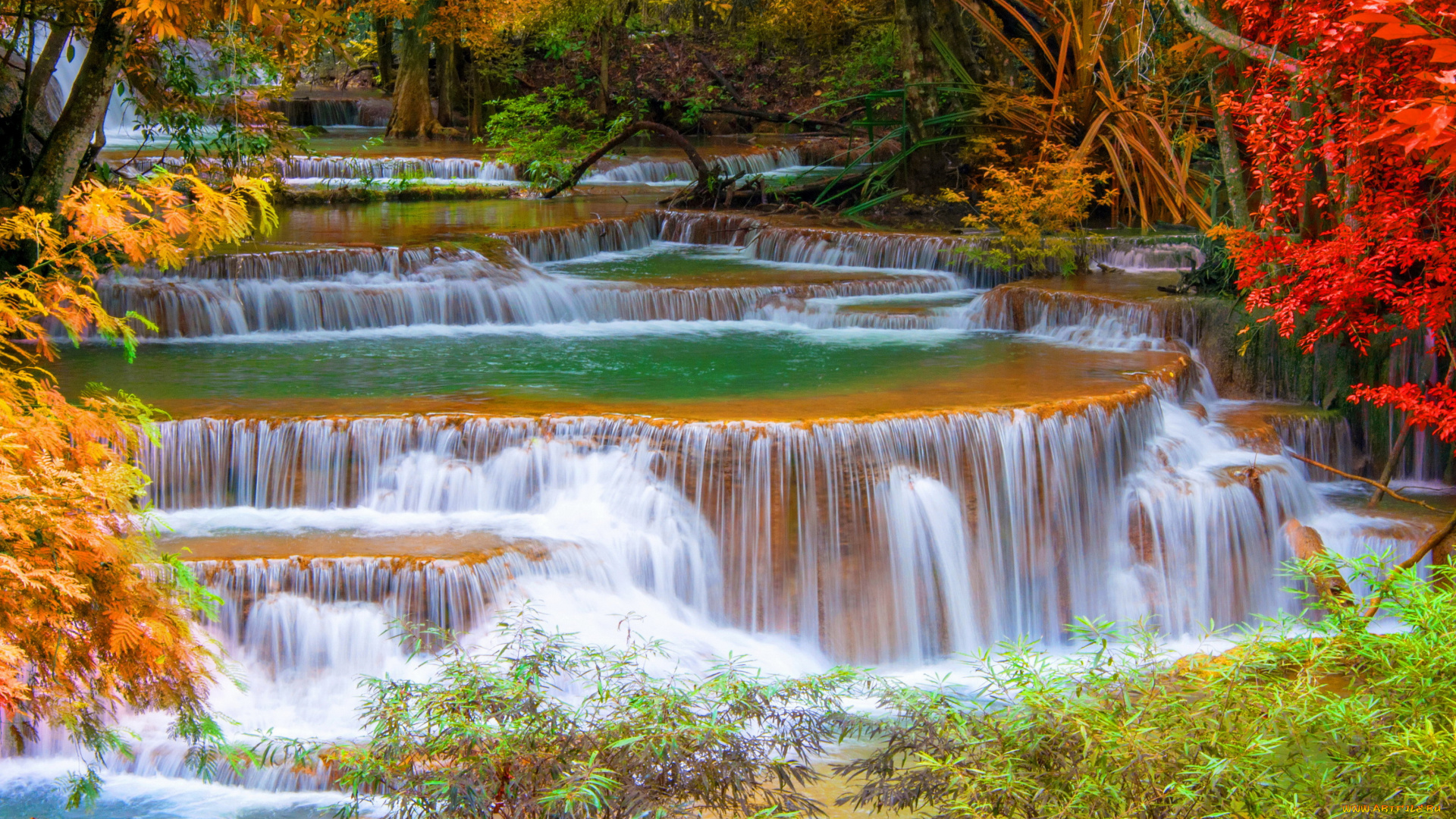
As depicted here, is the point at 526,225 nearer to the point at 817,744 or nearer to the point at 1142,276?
the point at 1142,276

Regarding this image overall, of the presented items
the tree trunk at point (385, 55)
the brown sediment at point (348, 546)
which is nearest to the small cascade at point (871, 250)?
the brown sediment at point (348, 546)

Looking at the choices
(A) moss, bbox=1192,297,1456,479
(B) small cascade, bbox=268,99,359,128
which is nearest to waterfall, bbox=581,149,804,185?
(B) small cascade, bbox=268,99,359,128

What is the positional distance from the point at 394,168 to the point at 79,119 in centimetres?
1187

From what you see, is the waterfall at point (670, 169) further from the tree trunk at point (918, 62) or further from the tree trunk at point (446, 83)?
the tree trunk at point (446, 83)

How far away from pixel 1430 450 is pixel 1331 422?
735mm

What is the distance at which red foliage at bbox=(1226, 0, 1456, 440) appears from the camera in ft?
22.7

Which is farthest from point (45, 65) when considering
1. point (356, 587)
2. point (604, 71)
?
point (604, 71)

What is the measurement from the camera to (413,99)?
91.9 ft

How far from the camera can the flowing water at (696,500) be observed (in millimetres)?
7008

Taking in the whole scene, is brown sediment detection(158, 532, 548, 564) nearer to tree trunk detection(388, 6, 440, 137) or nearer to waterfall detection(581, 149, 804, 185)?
waterfall detection(581, 149, 804, 185)

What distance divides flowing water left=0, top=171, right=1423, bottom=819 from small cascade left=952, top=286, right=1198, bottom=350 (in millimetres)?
35

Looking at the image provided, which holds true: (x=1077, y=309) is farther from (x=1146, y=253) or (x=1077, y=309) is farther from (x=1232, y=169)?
(x=1146, y=253)

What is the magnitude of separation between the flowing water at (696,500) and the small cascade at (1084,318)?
0.11ft

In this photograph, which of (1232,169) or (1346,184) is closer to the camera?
(1346,184)
